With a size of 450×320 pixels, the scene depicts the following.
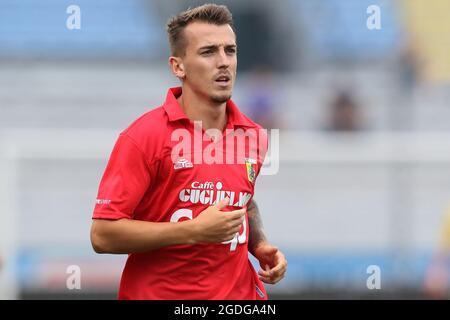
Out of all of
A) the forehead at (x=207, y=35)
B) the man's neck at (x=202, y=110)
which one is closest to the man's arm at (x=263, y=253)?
the man's neck at (x=202, y=110)

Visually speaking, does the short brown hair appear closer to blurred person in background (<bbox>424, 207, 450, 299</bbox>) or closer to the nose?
the nose

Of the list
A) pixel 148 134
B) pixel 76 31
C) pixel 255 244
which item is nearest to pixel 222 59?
pixel 148 134

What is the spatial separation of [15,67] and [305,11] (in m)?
4.89

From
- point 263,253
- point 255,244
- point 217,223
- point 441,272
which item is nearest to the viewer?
point 217,223

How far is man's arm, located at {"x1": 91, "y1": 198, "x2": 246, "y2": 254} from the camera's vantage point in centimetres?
429

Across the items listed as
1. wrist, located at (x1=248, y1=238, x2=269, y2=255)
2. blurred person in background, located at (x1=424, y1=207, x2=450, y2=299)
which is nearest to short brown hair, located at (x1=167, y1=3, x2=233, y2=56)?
wrist, located at (x1=248, y1=238, x2=269, y2=255)

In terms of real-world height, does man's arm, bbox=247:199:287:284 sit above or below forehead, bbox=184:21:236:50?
below

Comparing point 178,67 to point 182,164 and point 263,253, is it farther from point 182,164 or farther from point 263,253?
point 263,253

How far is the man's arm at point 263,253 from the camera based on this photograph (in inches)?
186

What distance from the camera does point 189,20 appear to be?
4691 millimetres

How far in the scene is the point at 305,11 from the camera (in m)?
15.8

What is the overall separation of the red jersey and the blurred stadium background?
14.6ft

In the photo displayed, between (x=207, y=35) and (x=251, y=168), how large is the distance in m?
0.71
